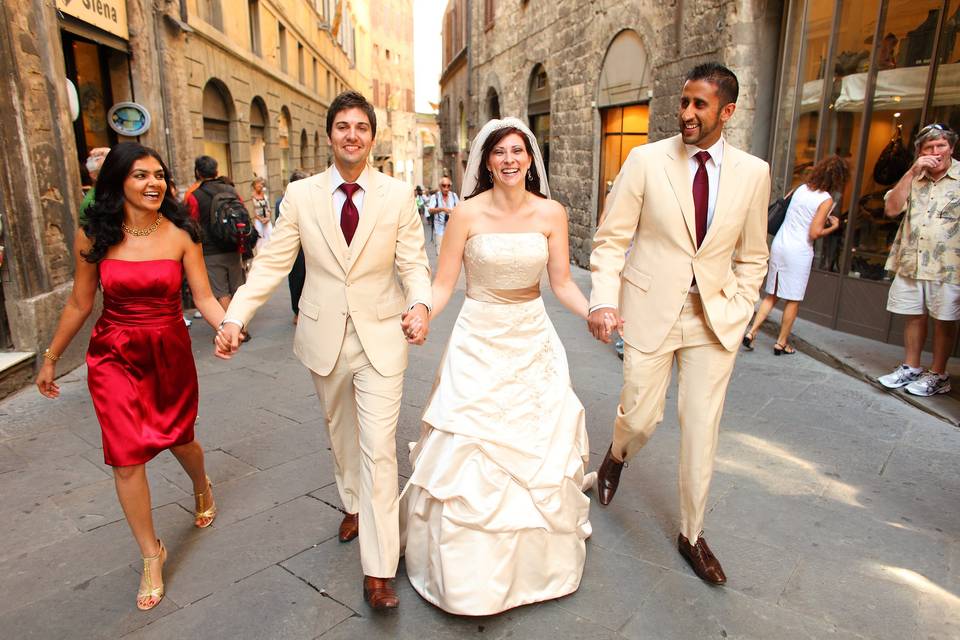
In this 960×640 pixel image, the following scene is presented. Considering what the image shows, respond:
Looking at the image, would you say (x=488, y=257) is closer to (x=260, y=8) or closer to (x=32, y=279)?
(x=32, y=279)

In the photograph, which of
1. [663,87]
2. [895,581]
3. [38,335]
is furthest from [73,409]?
[663,87]

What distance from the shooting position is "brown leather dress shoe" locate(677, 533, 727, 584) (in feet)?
8.94

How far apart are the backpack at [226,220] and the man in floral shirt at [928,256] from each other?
19.5 ft

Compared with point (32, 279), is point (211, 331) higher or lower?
lower

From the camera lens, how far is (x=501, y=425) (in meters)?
2.63

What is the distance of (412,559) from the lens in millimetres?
2695

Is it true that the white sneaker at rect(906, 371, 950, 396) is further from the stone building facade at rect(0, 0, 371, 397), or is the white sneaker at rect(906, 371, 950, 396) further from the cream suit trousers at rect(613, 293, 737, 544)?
the stone building facade at rect(0, 0, 371, 397)

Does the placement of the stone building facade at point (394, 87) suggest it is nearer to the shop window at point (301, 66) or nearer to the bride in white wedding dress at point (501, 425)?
the shop window at point (301, 66)

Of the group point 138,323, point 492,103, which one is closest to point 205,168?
point 138,323

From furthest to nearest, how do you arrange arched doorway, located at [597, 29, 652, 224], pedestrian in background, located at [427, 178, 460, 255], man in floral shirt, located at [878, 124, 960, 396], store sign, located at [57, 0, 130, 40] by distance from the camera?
pedestrian in background, located at [427, 178, 460, 255] < arched doorway, located at [597, 29, 652, 224] < store sign, located at [57, 0, 130, 40] < man in floral shirt, located at [878, 124, 960, 396]

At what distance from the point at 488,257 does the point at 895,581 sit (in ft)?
7.38

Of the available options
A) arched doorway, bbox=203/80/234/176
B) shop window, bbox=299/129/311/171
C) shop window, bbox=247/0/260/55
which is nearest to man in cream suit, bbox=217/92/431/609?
arched doorway, bbox=203/80/234/176

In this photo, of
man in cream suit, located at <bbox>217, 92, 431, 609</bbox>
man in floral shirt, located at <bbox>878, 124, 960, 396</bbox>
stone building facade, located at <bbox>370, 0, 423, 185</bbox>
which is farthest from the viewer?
stone building facade, located at <bbox>370, 0, 423, 185</bbox>

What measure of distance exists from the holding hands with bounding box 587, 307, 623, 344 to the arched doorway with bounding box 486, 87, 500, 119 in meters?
16.6
